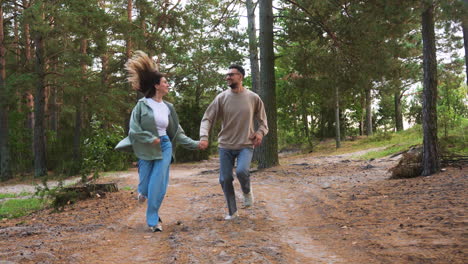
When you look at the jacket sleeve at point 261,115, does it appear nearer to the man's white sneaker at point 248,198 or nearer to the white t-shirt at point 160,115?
the man's white sneaker at point 248,198

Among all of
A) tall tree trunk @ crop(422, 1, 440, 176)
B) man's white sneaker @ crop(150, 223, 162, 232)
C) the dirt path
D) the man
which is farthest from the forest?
man's white sneaker @ crop(150, 223, 162, 232)

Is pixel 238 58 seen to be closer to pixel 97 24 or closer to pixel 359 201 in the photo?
pixel 97 24

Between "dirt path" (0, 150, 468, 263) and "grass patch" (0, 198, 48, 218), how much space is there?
1.03 metres

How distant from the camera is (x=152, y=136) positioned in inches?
221

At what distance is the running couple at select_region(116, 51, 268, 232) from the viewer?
573 cm

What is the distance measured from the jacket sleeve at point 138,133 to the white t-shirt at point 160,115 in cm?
20

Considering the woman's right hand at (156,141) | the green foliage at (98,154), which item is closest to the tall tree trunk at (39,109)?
the green foliage at (98,154)

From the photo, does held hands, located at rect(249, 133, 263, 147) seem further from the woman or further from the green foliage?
the green foliage

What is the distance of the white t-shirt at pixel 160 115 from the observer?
5.82 metres

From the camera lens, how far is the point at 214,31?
18266mm

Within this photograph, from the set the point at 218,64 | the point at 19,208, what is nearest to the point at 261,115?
the point at 19,208

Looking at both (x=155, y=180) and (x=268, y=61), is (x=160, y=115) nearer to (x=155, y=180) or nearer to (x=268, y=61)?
(x=155, y=180)

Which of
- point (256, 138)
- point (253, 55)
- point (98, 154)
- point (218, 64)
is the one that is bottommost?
point (98, 154)

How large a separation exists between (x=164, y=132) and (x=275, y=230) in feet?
6.35
